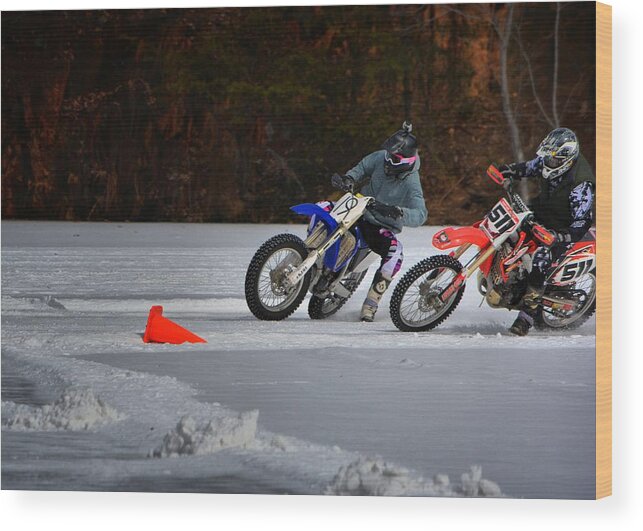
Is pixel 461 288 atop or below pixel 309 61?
below

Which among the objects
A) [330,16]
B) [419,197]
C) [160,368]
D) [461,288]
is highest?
[330,16]

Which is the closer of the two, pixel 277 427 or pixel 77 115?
pixel 277 427

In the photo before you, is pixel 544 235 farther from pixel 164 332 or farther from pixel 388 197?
pixel 164 332

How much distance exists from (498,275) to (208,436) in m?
1.30

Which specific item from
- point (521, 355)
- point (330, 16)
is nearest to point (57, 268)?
point (330, 16)

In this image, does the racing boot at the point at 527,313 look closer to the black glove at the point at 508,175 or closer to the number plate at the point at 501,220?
the number plate at the point at 501,220

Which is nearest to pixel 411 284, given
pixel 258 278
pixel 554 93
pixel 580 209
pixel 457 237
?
pixel 457 237

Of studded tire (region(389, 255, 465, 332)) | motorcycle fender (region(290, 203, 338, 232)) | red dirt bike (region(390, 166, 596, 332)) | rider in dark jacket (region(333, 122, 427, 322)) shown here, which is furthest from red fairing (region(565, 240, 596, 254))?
motorcycle fender (region(290, 203, 338, 232))

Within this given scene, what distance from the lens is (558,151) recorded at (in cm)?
492

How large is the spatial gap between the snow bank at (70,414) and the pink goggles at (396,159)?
4.81 feet

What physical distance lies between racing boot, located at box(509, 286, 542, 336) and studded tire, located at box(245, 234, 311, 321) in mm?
847

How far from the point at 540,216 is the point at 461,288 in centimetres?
42

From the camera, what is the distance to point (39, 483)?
5.04m

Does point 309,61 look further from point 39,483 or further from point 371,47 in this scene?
point 39,483
